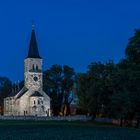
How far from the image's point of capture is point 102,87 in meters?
74.1

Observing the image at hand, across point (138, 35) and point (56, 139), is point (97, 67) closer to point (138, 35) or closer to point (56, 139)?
point (138, 35)

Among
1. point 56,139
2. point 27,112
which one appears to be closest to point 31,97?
point 27,112

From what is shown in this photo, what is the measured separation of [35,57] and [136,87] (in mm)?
70826

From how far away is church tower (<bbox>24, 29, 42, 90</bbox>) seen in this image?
122 metres

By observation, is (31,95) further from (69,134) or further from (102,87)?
(69,134)

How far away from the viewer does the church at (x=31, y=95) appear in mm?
118938

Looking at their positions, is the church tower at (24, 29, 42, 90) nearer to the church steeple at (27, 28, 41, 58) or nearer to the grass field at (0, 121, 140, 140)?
the church steeple at (27, 28, 41, 58)

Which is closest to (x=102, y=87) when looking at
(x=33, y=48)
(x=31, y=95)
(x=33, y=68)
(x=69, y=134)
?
(x=69, y=134)

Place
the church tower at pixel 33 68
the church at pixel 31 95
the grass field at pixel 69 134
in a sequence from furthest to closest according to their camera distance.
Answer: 1. the church tower at pixel 33 68
2. the church at pixel 31 95
3. the grass field at pixel 69 134

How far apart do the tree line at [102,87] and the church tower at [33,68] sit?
4040mm

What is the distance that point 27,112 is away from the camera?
392 feet

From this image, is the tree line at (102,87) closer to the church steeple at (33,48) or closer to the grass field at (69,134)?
the church steeple at (33,48)

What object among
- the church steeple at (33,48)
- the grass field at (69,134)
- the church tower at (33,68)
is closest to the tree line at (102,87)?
the church tower at (33,68)

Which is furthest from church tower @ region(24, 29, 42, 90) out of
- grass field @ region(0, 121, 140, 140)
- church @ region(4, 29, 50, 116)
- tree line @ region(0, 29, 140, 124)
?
grass field @ region(0, 121, 140, 140)
